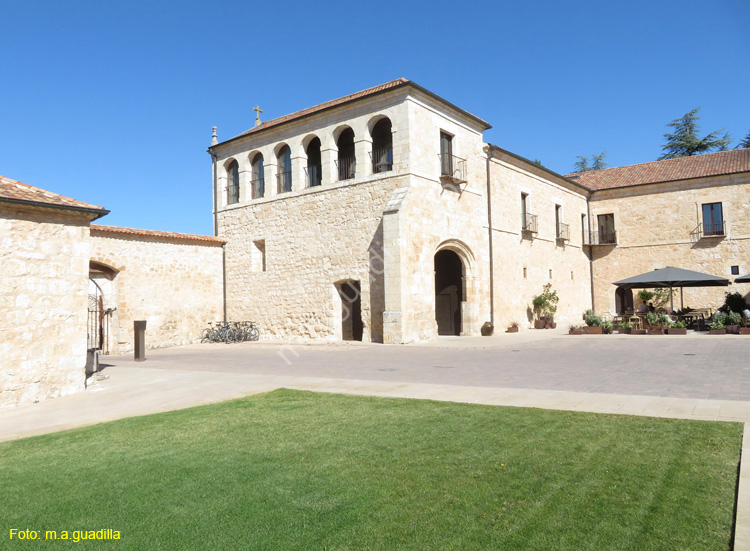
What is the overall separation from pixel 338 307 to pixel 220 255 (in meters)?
6.34

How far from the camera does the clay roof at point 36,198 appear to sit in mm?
7375

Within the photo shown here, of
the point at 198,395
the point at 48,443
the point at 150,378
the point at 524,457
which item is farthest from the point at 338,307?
the point at 524,457

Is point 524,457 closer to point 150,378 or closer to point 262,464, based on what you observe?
point 262,464

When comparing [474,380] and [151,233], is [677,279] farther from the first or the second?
[151,233]

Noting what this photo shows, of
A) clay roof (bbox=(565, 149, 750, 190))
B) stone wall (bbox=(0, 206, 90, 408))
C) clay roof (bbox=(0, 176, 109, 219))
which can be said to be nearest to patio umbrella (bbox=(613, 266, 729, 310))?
clay roof (bbox=(565, 149, 750, 190))

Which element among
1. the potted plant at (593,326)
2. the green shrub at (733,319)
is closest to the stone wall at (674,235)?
the green shrub at (733,319)

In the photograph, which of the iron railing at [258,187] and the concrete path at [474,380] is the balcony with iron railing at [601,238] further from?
the iron railing at [258,187]

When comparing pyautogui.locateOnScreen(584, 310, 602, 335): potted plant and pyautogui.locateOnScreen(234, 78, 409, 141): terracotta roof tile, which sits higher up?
pyautogui.locateOnScreen(234, 78, 409, 141): terracotta roof tile

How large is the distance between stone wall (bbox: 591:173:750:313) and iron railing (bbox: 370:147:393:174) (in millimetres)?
15896

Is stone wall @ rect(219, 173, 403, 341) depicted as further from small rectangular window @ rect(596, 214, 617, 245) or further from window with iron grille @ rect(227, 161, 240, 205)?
small rectangular window @ rect(596, 214, 617, 245)

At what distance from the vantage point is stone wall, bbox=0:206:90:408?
24.2 feet

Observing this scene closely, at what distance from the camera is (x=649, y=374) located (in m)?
8.24

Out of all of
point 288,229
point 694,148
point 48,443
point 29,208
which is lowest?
point 48,443

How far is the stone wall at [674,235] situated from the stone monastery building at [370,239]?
0.29 feet
